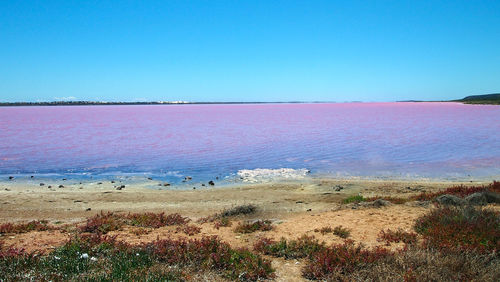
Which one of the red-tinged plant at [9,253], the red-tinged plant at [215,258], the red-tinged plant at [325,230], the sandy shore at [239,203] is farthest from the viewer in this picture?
the red-tinged plant at [325,230]

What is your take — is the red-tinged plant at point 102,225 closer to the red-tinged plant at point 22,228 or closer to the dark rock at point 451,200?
the red-tinged plant at point 22,228

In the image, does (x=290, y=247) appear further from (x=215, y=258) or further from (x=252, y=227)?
(x=252, y=227)

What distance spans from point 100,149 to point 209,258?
29180mm

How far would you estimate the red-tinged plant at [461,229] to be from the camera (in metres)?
7.62

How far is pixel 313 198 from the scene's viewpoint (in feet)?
52.6

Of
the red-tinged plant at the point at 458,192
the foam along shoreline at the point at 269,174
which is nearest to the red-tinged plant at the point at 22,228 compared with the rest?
the foam along shoreline at the point at 269,174

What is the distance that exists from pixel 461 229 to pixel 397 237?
1.53m

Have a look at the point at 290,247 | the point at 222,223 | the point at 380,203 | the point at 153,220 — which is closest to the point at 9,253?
the point at 153,220

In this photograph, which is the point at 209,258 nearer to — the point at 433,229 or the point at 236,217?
the point at 236,217

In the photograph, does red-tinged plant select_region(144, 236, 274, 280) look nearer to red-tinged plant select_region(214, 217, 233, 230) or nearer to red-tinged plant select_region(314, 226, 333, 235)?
red-tinged plant select_region(214, 217, 233, 230)

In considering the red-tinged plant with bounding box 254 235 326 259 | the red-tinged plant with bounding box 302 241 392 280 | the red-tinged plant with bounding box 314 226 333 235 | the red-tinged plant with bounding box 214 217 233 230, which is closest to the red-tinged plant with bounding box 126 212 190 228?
the red-tinged plant with bounding box 214 217 233 230

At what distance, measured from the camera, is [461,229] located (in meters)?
8.37

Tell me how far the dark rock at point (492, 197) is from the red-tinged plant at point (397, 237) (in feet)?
18.2

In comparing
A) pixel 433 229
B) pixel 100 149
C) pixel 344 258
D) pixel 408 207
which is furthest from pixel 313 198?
pixel 100 149
